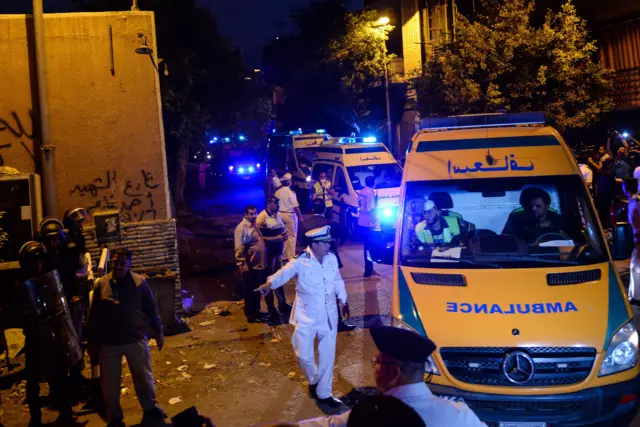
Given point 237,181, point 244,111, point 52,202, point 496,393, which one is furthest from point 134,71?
point 237,181

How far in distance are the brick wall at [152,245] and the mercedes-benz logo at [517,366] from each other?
5.46 metres

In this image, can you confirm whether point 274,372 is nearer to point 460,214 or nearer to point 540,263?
point 460,214

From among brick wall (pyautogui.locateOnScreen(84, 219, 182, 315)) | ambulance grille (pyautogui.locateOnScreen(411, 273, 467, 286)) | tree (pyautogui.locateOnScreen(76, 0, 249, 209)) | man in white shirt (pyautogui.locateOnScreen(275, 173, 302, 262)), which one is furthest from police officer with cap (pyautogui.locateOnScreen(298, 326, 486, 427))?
tree (pyautogui.locateOnScreen(76, 0, 249, 209))

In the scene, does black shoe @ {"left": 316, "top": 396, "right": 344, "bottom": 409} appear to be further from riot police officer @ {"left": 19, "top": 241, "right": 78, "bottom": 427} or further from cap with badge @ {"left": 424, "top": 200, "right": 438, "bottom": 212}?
riot police officer @ {"left": 19, "top": 241, "right": 78, "bottom": 427}

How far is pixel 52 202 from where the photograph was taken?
8195mm

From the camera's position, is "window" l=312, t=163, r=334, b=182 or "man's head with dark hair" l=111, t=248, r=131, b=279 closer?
"man's head with dark hair" l=111, t=248, r=131, b=279

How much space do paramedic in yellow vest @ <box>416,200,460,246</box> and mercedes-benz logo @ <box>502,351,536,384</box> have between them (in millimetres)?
1789

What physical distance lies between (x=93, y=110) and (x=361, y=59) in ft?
70.6

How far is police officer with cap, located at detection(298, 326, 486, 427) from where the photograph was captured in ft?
8.53

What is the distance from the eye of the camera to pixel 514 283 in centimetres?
520

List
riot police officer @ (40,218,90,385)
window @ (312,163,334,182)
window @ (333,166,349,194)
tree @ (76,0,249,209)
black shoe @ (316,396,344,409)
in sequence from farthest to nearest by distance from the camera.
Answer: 1. tree @ (76,0,249,209)
2. window @ (312,163,334,182)
3. window @ (333,166,349,194)
4. riot police officer @ (40,218,90,385)
5. black shoe @ (316,396,344,409)

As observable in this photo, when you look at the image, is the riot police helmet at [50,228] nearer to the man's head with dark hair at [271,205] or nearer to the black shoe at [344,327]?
the man's head with dark hair at [271,205]

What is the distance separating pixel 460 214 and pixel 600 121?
15.9 m

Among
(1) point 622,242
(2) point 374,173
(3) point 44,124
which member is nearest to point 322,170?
(2) point 374,173
